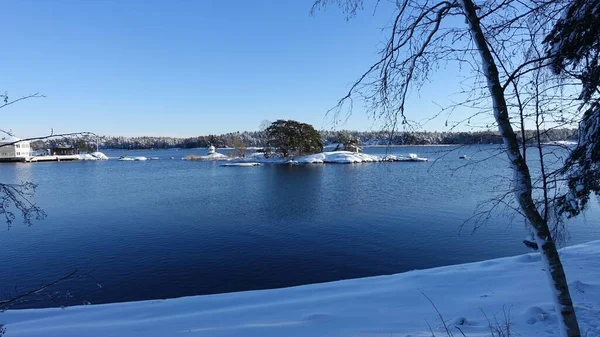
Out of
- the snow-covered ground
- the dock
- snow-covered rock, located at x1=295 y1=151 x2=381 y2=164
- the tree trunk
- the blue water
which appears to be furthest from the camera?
the dock

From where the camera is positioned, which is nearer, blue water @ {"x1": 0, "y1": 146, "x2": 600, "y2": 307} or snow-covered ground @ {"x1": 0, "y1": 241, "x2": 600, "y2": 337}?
snow-covered ground @ {"x1": 0, "y1": 241, "x2": 600, "y2": 337}

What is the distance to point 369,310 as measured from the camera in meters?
6.37

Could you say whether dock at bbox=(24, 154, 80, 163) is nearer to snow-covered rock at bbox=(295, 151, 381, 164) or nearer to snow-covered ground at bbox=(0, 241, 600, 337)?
snow-covered rock at bbox=(295, 151, 381, 164)

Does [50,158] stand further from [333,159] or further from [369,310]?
[369,310]

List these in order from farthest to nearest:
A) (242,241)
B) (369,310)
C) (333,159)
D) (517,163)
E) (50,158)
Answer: (50,158) < (333,159) < (242,241) < (369,310) < (517,163)

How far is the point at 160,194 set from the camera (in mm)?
29734

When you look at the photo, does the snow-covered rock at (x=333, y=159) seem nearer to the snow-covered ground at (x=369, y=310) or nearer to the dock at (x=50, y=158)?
the snow-covered ground at (x=369, y=310)

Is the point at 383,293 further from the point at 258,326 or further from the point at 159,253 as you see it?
the point at 159,253

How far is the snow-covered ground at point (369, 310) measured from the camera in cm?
521

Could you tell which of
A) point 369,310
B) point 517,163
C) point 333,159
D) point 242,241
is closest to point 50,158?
point 333,159

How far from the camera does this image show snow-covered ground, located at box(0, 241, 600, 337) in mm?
5215

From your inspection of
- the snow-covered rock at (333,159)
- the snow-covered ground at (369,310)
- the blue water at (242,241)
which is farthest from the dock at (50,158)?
the snow-covered ground at (369,310)

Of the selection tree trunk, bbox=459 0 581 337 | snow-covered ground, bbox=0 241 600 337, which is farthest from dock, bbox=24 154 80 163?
tree trunk, bbox=459 0 581 337

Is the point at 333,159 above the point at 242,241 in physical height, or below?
above
